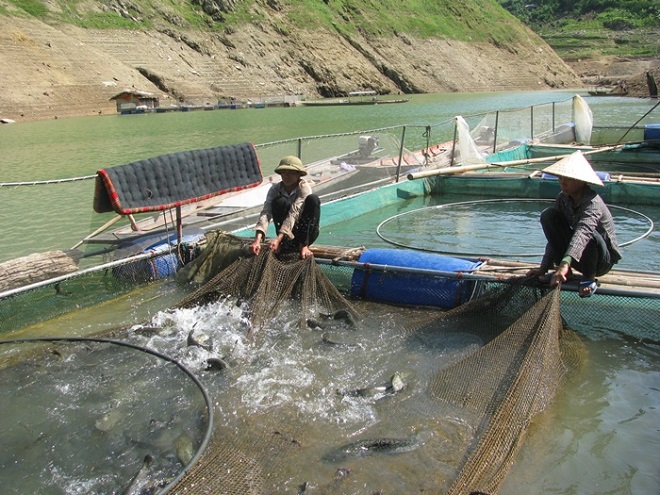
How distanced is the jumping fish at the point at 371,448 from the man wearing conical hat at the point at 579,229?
213cm

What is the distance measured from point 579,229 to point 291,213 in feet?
10.7

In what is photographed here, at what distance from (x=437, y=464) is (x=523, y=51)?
92.9m

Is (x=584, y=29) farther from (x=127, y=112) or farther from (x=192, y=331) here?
(x=192, y=331)

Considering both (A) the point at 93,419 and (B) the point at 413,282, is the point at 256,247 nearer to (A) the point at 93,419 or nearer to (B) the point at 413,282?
(B) the point at 413,282

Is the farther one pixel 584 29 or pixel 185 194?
pixel 584 29

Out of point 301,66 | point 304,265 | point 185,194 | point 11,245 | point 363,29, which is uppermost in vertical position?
point 363,29

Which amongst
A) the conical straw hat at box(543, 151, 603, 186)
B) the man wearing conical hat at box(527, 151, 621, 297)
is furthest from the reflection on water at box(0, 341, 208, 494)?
the conical straw hat at box(543, 151, 603, 186)

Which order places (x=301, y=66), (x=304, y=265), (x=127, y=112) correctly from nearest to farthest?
(x=304, y=265), (x=127, y=112), (x=301, y=66)

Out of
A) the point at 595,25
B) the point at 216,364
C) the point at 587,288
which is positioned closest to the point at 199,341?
the point at 216,364

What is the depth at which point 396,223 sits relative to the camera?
37.2ft

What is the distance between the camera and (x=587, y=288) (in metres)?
5.38

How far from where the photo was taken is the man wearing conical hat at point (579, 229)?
208 inches

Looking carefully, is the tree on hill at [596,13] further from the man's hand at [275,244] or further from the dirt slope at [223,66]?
the man's hand at [275,244]

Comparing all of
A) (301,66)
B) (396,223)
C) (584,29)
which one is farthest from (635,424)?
(584,29)
